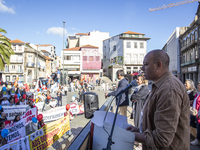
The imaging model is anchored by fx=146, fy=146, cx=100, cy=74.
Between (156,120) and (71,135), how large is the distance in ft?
21.6

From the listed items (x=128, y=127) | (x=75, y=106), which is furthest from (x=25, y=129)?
(x=128, y=127)

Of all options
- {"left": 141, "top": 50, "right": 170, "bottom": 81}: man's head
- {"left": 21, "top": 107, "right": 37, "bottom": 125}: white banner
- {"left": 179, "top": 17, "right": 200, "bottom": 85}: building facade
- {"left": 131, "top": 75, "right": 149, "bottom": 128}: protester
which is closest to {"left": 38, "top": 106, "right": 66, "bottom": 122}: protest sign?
{"left": 21, "top": 107, "right": 37, "bottom": 125}: white banner

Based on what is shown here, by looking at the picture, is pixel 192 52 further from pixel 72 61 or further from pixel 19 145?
pixel 19 145

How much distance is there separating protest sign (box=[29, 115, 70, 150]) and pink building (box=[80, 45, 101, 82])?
3881 centimetres

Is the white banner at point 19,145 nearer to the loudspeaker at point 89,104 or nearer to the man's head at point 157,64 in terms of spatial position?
the loudspeaker at point 89,104

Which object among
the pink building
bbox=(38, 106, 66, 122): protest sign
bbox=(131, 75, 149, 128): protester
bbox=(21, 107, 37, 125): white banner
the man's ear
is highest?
the pink building

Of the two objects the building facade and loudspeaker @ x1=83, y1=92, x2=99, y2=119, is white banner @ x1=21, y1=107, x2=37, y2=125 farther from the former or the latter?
the building facade

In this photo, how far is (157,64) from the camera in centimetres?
Answer: 156

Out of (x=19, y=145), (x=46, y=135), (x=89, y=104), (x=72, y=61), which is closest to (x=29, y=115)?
(x=46, y=135)

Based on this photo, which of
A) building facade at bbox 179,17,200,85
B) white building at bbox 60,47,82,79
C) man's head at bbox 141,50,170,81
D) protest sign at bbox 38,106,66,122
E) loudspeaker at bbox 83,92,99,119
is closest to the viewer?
man's head at bbox 141,50,170,81

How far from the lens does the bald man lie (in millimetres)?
1292

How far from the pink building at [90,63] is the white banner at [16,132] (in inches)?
1533

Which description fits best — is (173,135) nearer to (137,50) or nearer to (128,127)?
(128,127)

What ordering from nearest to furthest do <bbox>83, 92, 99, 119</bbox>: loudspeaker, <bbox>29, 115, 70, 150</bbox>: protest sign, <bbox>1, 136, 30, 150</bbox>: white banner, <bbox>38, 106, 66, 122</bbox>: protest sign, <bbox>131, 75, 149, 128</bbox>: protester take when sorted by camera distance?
<bbox>83, 92, 99, 119</bbox>: loudspeaker, <bbox>1, 136, 30, 150</bbox>: white banner, <bbox>131, 75, 149, 128</bbox>: protester, <bbox>29, 115, 70, 150</bbox>: protest sign, <bbox>38, 106, 66, 122</bbox>: protest sign
